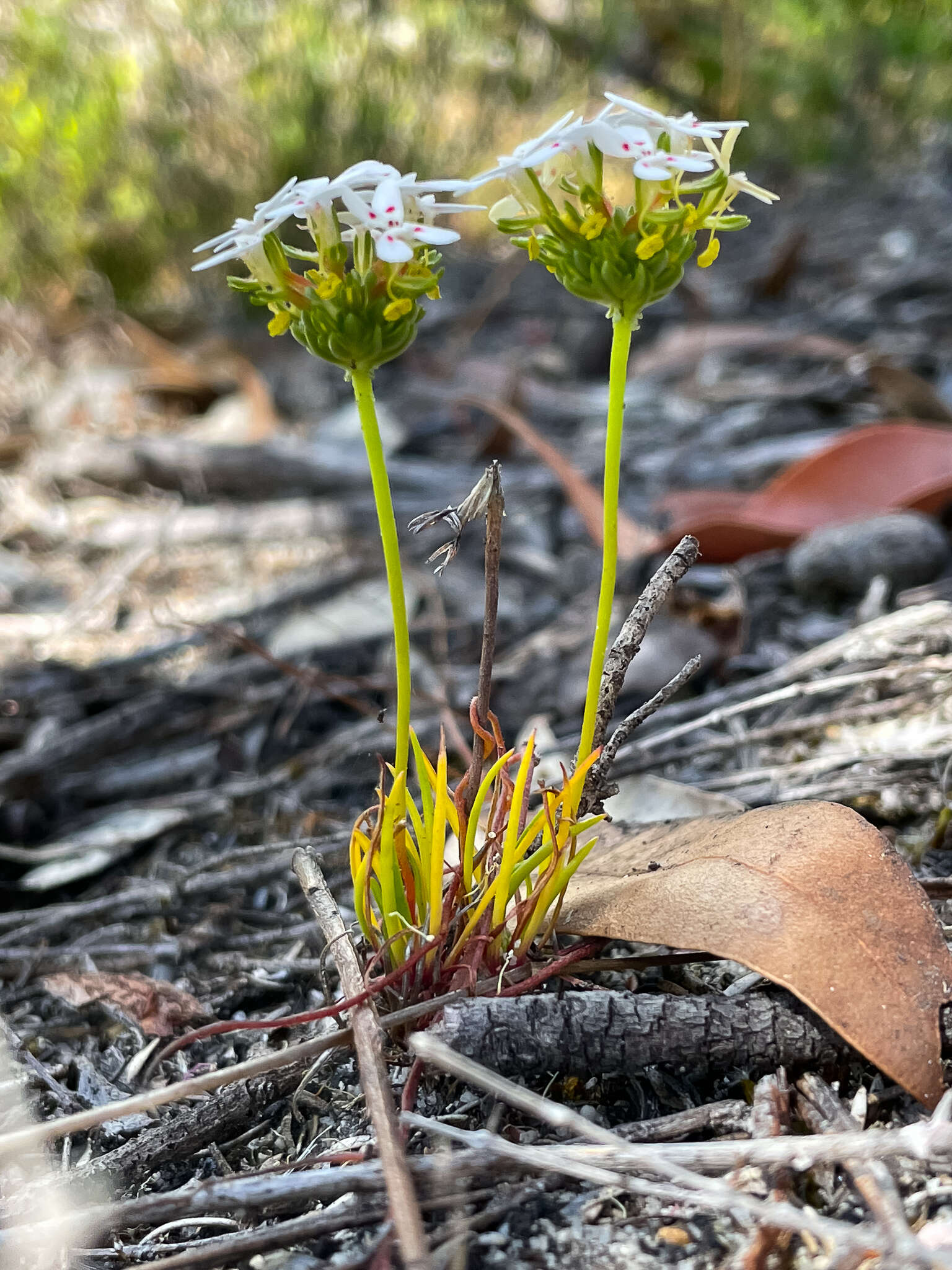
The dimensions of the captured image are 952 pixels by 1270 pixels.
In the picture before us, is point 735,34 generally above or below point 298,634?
above

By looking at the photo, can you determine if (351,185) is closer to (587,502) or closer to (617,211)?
(617,211)

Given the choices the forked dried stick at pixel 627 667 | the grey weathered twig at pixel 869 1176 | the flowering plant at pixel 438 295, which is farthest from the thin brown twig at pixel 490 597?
the grey weathered twig at pixel 869 1176

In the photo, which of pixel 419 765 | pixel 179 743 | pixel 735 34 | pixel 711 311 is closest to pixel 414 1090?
pixel 419 765

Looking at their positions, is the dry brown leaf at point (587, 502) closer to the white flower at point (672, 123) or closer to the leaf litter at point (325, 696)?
the leaf litter at point (325, 696)

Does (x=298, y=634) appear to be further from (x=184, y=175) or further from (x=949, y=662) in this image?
(x=184, y=175)

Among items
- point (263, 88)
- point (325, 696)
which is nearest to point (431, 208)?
point (325, 696)
